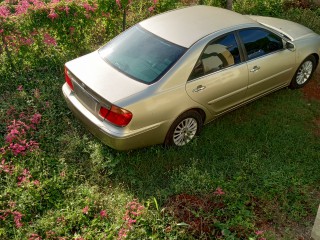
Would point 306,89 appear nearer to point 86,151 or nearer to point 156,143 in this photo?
point 156,143

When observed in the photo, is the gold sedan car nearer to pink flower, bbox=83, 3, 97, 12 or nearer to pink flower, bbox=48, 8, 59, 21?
pink flower, bbox=48, 8, 59, 21

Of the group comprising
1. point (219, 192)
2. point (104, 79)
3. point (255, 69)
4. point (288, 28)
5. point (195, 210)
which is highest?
point (288, 28)

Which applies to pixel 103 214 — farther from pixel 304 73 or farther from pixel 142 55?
pixel 304 73

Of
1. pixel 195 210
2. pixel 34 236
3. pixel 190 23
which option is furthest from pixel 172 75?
pixel 34 236

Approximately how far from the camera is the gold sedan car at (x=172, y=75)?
14.6 ft

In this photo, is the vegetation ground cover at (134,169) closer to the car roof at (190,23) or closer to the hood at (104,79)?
the hood at (104,79)

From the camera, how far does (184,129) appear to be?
201 inches

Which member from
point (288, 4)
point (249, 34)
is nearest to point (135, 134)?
point (249, 34)

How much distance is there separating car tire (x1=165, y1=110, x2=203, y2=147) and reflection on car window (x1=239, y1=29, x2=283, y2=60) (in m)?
1.29

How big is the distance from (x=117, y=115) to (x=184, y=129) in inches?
46.7

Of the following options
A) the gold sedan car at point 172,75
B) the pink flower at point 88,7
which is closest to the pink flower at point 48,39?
the pink flower at point 88,7

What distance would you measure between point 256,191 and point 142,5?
214 inches

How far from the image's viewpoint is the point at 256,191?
14.9ft

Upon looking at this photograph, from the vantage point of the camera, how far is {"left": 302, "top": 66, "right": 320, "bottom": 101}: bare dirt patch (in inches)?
259
